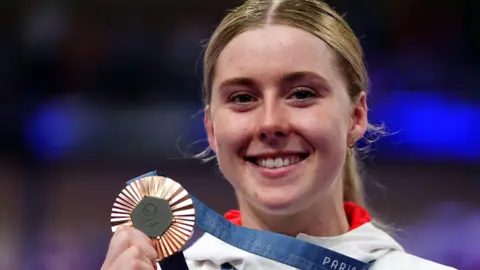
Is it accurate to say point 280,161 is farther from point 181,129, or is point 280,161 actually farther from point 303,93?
point 181,129

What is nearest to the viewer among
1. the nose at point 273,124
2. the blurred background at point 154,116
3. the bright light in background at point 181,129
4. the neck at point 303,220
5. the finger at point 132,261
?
the finger at point 132,261

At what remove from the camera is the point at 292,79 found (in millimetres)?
1385

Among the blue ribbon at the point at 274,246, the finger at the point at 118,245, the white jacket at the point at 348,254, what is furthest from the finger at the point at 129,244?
the white jacket at the point at 348,254

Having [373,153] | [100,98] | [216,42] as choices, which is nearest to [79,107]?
[100,98]

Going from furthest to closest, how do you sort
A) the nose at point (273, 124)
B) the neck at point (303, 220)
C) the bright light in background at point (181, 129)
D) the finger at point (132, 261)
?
the bright light in background at point (181, 129), the neck at point (303, 220), the nose at point (273, 124), the finger at point (132, 261)

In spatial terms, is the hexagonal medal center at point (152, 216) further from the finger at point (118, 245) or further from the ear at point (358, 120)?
the ear at point (358, 120)

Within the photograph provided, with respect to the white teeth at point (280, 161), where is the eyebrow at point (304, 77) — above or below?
above

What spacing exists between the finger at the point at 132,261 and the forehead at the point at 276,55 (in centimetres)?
42

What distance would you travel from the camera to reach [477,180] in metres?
3.41

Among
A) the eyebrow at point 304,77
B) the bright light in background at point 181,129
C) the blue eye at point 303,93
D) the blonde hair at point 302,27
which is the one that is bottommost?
the blue eye at point 303,93

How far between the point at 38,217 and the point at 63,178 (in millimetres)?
222

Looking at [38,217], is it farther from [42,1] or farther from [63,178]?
[42,1]

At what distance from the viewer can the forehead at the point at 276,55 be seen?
138 cm

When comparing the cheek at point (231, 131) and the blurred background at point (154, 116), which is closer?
the cheek at point (231, 131)
